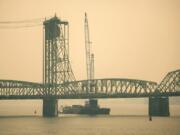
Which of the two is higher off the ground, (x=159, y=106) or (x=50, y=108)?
(x=159, y=106)

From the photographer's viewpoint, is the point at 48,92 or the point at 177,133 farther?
the point at 48,92

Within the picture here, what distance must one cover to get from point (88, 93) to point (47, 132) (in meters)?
79.1

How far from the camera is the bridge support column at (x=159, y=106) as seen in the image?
626 ft

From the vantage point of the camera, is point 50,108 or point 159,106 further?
point 159,106

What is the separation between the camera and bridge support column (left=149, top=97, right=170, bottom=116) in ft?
626

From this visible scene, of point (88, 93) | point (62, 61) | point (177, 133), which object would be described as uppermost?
point (62, 61)

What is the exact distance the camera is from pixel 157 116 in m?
195

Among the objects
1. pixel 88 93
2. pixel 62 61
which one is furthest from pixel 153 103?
pixel 62 61

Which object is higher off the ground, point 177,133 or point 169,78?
point 169,78

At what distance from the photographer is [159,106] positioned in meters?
190

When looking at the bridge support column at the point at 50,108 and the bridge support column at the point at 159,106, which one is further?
the bridge support column at the point at 159,106

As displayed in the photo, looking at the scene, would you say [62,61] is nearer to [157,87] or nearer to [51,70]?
[51,70]

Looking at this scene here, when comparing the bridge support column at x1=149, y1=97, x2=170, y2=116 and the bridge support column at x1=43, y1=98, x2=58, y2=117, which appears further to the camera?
the bridge support column at x1=149, y1=97, x2=170, y2=116

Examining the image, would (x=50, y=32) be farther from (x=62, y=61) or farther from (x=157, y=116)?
(x=157, y=116)
